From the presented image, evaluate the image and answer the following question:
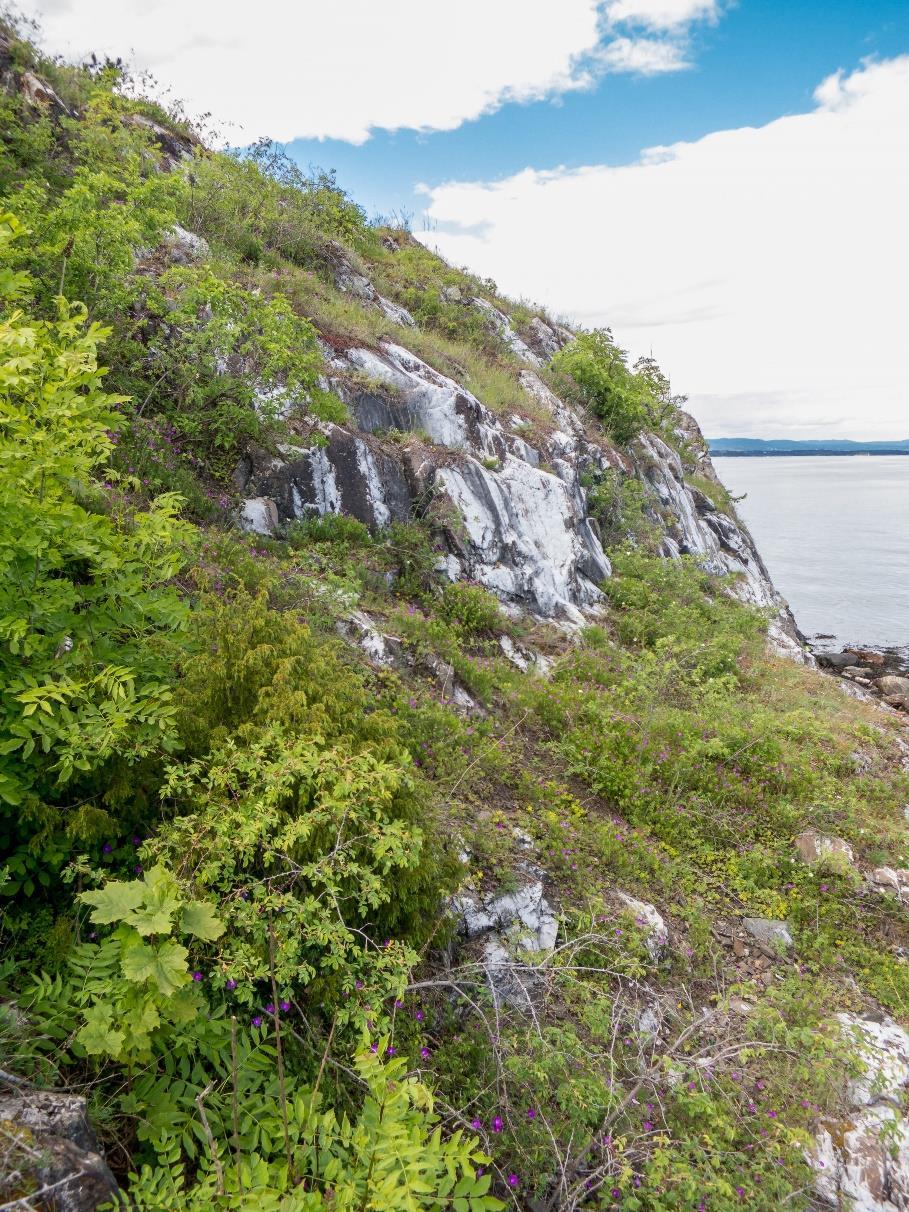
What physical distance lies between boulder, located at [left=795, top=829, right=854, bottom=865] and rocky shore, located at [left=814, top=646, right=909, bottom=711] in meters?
14.2

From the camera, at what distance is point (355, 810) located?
3617 millimetres

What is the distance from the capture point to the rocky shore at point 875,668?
20109 mm

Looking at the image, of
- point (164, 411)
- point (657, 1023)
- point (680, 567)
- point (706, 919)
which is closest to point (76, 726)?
point (657, 1023)

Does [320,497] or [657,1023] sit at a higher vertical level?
[320,497]

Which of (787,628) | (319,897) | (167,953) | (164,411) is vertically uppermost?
(164,411)

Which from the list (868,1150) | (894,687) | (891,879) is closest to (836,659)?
(894,687)

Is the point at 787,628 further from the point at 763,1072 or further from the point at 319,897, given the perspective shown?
the point at 319,897

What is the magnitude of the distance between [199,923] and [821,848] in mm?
7451

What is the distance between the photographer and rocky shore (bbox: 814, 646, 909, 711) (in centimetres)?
2011

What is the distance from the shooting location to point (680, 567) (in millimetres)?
15781

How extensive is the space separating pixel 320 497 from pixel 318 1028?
8.26m

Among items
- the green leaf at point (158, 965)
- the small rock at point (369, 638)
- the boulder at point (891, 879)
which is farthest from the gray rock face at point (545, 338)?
the green leaf at point (158, 965)

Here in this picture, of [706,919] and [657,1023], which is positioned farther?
[706,919]

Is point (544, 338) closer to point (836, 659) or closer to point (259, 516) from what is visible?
point (836, 659)
